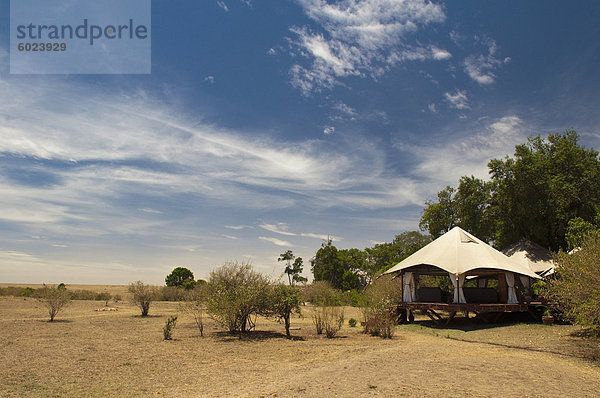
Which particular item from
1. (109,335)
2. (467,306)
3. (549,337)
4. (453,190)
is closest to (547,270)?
(467,306)

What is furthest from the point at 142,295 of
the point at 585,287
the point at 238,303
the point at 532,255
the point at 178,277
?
the point at 178,277

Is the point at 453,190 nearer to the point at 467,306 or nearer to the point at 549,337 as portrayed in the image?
the point at 467,306

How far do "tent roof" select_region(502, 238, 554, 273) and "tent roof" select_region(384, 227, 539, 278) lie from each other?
4946 millimetres

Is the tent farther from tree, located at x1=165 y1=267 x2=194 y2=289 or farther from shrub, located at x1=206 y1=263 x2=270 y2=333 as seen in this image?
tree, located at x1=165 y1=267 x2=194 y2=289

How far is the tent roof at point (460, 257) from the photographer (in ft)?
66.1

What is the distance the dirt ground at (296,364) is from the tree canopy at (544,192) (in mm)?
12480

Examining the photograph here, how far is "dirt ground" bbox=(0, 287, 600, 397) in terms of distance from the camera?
779 cm

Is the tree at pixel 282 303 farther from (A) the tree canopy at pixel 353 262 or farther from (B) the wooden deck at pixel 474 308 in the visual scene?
(A) the tree canopy at pixel 353 262

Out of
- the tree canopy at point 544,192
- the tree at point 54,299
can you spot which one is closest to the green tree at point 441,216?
the tree canopy at point 544,192

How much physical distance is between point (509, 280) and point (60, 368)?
20.7 metres

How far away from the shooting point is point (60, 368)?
9.91 metres

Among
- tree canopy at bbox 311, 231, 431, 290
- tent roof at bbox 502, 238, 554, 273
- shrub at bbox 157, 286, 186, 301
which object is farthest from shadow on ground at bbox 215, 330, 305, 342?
tree canopy at bbox 311, 231, 431, 290

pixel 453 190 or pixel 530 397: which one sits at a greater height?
pixel 453 190

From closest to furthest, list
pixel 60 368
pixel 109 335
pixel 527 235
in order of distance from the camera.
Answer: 1. pixel 60 368
2. pixel 109 335
3. pixel 527 235
